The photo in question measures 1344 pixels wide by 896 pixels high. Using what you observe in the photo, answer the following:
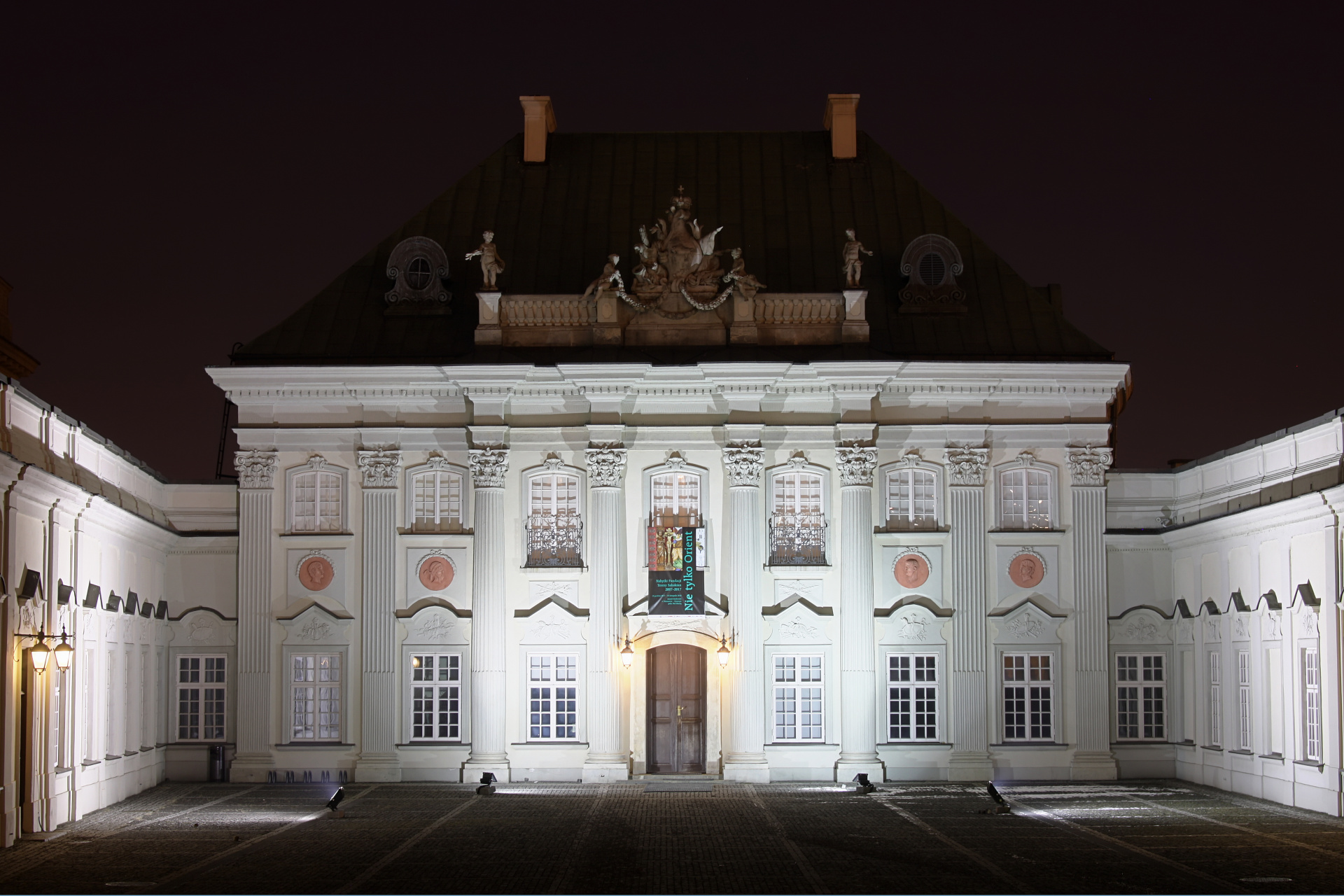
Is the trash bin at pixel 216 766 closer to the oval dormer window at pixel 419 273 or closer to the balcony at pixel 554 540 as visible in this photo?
the balcony at pixel 554 540

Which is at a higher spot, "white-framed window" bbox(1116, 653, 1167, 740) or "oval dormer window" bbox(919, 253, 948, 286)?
"oval dormer window" bbox(919, 253, 948, 286)

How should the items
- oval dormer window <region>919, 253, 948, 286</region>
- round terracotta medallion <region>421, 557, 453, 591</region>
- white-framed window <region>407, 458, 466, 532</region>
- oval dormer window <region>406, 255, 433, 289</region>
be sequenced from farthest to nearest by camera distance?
oval dormer window <region>406, 255, 433, 289</region> < oval dormer window <region>919, 253, 948, 286</region> < white-framed window <region>407, 458, 466, 532</region> < round terracotta medallion <region>421, 557, 453, 591</region>

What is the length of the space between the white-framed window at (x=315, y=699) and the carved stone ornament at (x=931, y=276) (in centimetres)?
1471

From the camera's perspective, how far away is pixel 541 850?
73.1ft

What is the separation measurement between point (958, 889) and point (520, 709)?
1587 cm

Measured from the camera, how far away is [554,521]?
3375cm

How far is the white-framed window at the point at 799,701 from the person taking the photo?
33188 mm

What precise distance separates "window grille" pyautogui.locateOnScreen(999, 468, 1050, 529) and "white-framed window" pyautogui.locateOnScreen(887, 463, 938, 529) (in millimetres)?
1468

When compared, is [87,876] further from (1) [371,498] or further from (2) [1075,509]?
(2) [1075,509]

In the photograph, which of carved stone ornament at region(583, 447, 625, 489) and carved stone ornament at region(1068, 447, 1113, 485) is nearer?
carved stone ornament at region(583, 447, 625, 489)

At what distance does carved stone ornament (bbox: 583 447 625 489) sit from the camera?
33.3 meters

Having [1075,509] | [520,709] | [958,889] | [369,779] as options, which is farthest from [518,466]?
[958,889]

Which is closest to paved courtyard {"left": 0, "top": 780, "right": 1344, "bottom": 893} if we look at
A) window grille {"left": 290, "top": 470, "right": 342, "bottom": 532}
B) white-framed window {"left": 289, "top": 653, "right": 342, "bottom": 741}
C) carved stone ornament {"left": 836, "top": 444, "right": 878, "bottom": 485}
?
white-framed window {"left": 289, "top": 653, "right": 342, "bottom": 741}

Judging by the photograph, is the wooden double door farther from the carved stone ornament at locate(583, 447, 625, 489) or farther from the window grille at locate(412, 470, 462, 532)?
the window grille at locate(412, 470, 462, 532)
